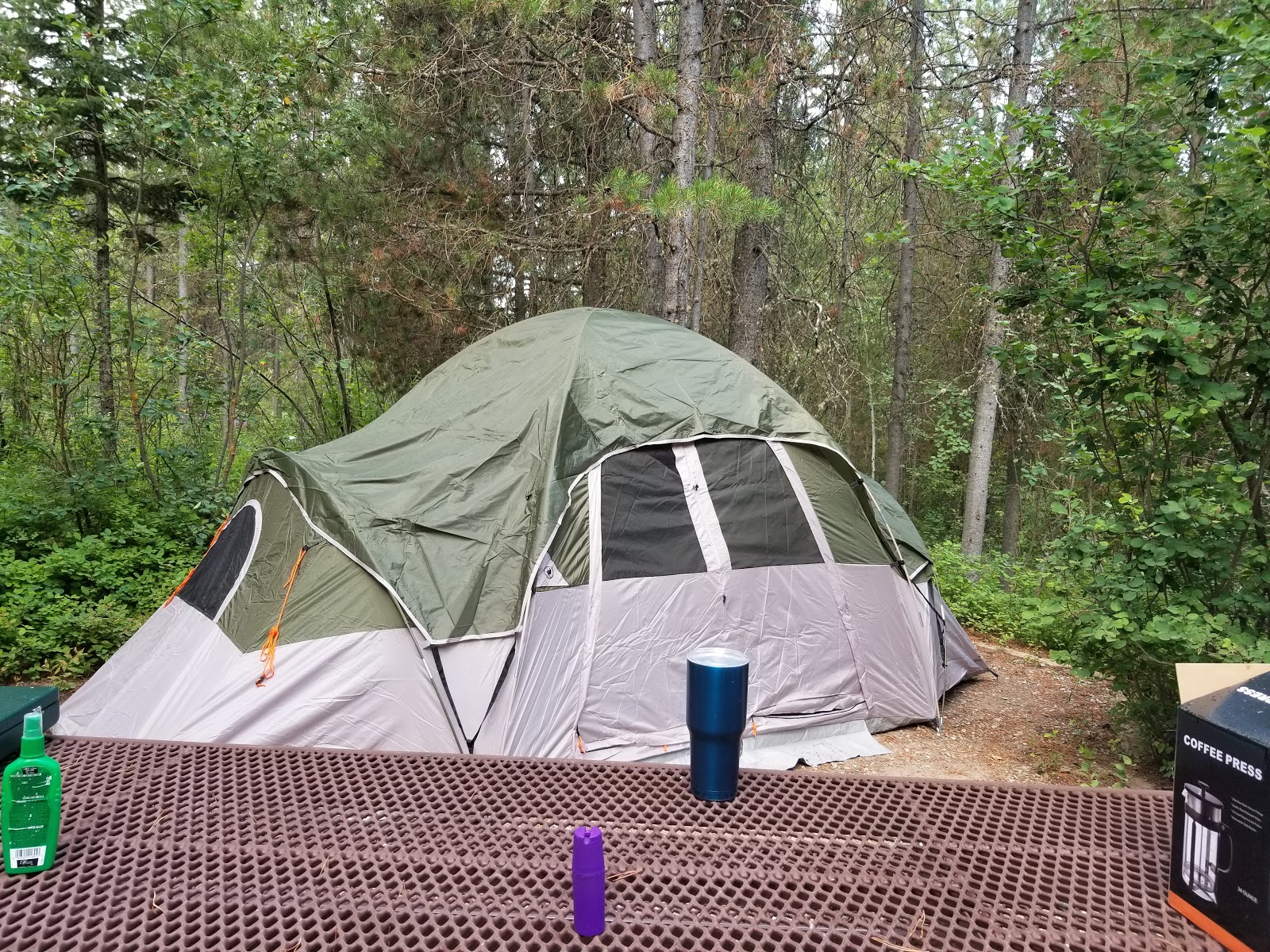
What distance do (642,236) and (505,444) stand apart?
12.3 ft

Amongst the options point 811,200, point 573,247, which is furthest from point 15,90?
point 811,200

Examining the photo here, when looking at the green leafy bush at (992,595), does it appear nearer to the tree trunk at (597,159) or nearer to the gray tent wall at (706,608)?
the gray tent wall at (706,608)

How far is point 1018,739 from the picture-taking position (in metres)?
4.39

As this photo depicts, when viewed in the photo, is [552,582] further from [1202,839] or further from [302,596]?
[1202,839]

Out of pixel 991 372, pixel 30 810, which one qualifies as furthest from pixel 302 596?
pixel 991 372

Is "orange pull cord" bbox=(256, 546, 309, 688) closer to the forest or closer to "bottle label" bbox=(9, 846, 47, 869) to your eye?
"bottle label" bbox=(9, 846, 47, 869)

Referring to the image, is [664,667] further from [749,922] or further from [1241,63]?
[1241,63]

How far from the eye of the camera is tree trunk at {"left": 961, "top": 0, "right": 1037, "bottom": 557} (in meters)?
7.92

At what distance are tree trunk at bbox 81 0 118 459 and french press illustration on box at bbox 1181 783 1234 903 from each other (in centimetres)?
797

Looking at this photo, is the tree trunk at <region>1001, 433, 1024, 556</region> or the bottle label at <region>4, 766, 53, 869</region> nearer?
the bottle label at <region>4, 766, 53, 869</region>

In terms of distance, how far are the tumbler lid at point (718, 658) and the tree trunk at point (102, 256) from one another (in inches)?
278

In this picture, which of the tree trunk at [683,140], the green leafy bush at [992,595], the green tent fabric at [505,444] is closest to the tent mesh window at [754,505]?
the green tent fabric at [505,444]

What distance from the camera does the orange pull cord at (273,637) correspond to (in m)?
3.52

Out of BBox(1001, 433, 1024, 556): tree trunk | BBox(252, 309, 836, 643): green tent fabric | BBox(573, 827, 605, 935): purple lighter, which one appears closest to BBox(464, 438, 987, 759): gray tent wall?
BBox(252, 309, 836, 643): green tent fabric
